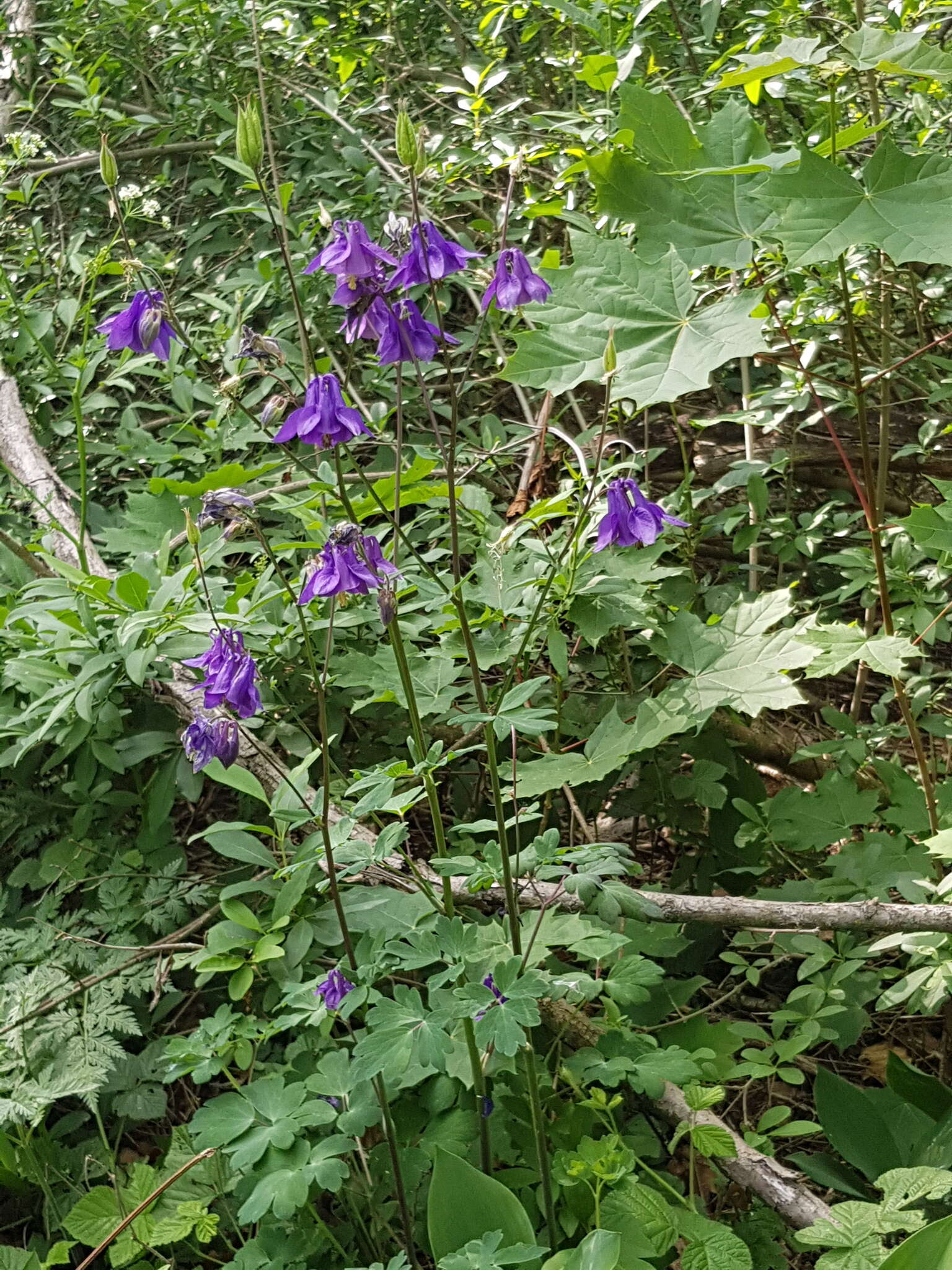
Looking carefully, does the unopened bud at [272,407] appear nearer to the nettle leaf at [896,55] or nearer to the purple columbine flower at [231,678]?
the purple columbine flower at [231,678]

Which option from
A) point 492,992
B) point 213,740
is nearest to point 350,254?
point 213,740

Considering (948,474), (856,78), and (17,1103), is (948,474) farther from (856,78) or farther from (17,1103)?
(17,1103)

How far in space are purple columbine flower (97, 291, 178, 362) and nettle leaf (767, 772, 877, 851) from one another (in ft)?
4.07

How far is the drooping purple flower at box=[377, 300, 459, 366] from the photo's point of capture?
3.63ft

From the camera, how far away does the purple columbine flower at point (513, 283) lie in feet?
3.75

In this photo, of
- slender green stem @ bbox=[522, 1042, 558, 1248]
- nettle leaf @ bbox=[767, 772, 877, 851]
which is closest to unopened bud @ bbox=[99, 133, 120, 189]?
slender green stem @ bbox=[522, 1042, 558, 1248]

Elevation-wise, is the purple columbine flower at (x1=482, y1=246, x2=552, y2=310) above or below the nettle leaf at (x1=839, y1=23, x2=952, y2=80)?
below

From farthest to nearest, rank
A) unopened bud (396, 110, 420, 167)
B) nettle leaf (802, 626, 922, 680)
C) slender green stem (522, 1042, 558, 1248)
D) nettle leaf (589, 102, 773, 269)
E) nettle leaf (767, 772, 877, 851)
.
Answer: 1. nettle leaf (767, 772, 877, 851)
2. nettle leaf (802, 626, 922, 680)
3. nettle leaf (589, 102, 773, 269)
4. slender green stem (522, 1042, 558, 1248)
5. unopened bud (396, 110, 420, 167)

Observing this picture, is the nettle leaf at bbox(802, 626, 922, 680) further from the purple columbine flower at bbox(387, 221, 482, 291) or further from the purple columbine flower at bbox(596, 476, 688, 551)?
the purple columbine flower at bbox(387, 221, 482, 291)

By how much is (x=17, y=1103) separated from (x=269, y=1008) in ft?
1.16

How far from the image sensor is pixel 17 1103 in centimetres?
132

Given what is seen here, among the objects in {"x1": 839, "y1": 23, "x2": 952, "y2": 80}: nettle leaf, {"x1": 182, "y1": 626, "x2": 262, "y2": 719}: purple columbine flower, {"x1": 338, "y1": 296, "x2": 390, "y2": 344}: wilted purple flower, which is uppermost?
{"x1": 839, "y1": 23, "x2": 952, "y2": 80}: nettle leaf

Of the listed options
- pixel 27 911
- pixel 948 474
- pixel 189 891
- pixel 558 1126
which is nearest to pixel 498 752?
pixel 189 891

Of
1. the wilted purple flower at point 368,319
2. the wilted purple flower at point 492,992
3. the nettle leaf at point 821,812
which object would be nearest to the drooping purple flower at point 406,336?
the wilted purple flower at point 368,319
